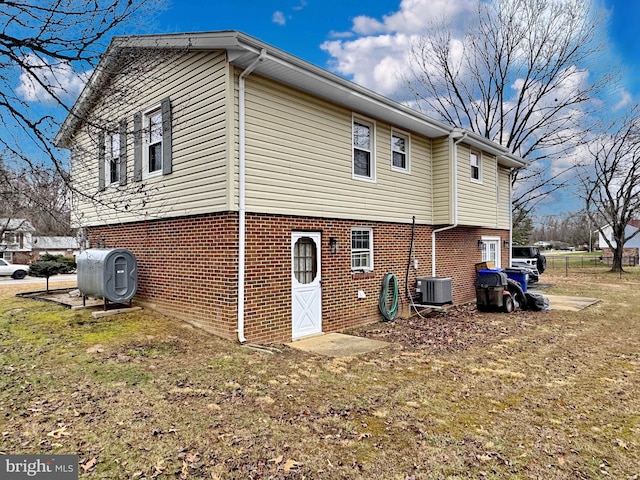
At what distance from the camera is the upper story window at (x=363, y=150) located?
9.51m

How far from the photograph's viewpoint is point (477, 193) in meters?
12.7

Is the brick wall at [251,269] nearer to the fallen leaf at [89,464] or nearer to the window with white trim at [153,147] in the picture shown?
the window with white trim at [153,147]

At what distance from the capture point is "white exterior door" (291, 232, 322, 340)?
26.2 ft

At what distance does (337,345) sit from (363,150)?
467 cm

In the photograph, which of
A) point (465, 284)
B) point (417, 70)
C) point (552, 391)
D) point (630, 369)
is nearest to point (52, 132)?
point (552, 391)

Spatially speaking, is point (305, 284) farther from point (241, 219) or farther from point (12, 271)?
point (12, 271)

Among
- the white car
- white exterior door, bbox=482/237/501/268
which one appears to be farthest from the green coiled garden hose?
the white car

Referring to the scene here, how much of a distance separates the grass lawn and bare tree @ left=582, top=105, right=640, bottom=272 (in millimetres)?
24319

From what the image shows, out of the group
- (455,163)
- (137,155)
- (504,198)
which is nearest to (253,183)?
(137,155)

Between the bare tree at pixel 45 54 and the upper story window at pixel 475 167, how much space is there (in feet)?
34.3

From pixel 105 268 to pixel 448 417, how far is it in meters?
6.72

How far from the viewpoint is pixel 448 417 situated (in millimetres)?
4395

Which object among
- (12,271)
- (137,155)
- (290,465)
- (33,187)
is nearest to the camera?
(290,465)

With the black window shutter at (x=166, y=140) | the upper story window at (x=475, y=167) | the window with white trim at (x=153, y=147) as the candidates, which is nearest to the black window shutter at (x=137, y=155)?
the window with white trim at (x=153, y=147)
